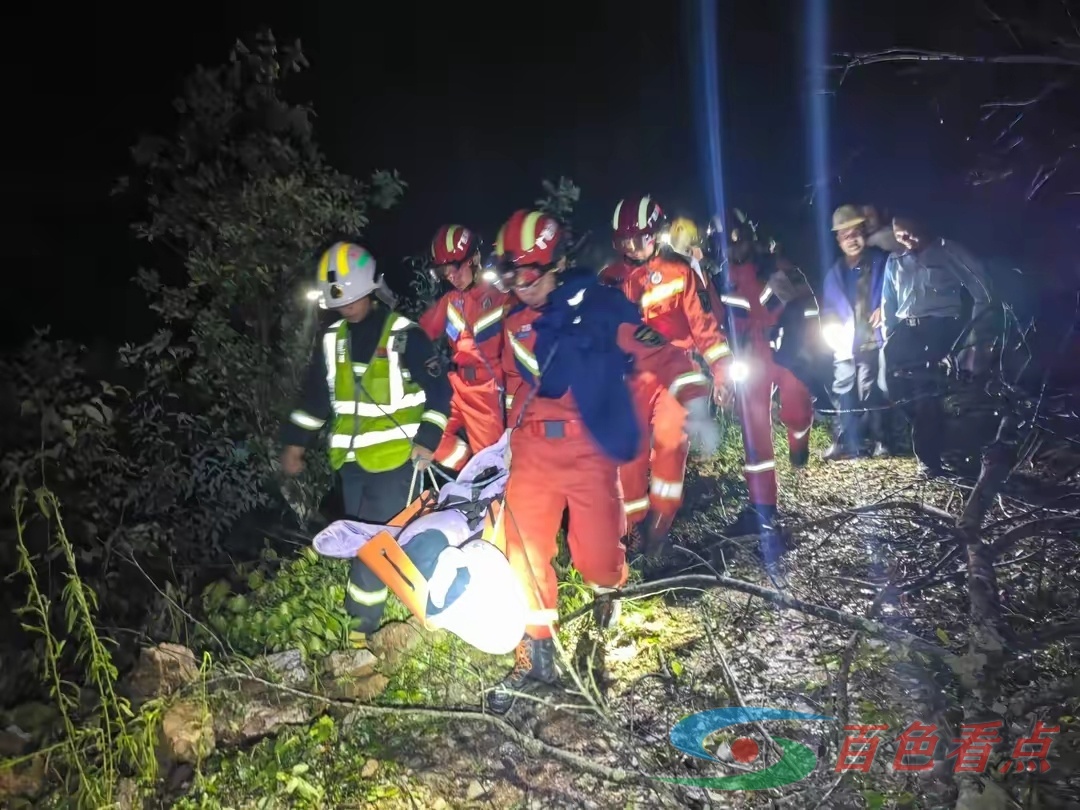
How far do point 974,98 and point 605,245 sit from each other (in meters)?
1.73

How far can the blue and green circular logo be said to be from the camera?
7.98ft

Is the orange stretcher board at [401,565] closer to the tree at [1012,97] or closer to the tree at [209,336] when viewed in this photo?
the tree at [209,336]

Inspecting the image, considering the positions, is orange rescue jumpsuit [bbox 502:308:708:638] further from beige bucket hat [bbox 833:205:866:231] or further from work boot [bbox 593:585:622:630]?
beige bucket hat [bbox 833:205:866:231]

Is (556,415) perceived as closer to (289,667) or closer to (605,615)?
(605,615)

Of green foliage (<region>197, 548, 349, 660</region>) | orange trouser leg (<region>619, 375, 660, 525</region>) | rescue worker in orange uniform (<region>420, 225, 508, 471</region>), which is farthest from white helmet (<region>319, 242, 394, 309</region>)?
green foliage (<region>197, 548, 349, 660</region>)

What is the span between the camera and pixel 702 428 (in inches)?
144

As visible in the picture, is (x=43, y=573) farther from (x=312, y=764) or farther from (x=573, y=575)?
(x=573, y=575)

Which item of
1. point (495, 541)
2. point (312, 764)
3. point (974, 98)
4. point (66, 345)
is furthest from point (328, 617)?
point (974, 98)

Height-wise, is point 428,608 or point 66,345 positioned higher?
point 66,345

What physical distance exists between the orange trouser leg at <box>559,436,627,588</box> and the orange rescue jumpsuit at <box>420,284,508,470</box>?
654mm

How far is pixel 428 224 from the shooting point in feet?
13.0

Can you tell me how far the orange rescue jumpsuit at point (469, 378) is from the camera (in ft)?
11.6

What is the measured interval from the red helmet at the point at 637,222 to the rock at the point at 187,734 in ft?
9.63

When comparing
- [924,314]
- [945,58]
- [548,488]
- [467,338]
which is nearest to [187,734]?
[548,488]
